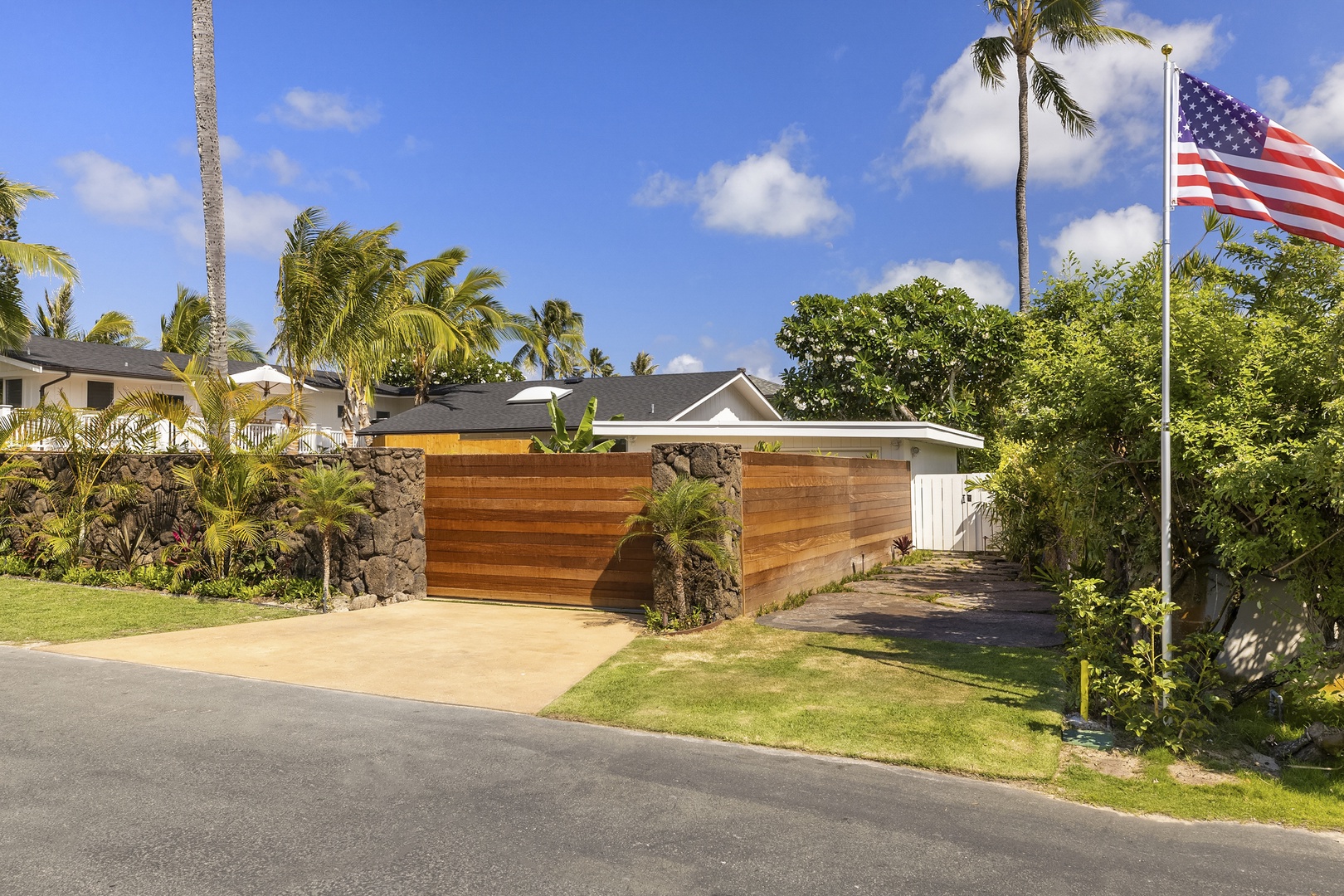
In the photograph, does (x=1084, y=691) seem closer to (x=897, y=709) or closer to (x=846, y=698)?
(x=897, y=709)

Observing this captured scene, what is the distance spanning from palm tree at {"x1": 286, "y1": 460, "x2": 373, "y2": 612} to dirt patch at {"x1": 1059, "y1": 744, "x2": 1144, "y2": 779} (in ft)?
28.4

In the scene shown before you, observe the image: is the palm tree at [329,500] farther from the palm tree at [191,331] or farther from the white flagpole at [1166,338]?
the palm tree at [191,331]

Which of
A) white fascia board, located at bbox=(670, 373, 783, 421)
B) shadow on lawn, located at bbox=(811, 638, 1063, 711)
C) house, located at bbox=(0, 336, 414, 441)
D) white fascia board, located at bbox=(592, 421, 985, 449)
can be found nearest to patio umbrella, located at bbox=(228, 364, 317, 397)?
house, located at bbox=(0, 336, 414, 441)

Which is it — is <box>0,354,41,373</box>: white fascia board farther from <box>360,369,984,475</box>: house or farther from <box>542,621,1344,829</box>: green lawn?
<box>542,621,1344,829</box>: green lawn

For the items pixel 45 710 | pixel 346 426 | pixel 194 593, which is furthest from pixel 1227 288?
pixel 346 426

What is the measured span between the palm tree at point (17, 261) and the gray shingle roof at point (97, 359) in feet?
7.70

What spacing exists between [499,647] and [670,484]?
8.65 ft

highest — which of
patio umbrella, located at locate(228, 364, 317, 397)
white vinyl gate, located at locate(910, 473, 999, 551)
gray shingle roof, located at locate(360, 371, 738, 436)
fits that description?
patio umbrella, located at locate(228, 364, 317, 397)

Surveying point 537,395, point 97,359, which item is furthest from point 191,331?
point 537,395

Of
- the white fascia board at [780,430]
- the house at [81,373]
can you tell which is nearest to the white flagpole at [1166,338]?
the white fascia board at [780,430]

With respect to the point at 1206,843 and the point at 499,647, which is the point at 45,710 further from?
the point at 1206,843

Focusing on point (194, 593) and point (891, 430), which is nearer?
point (194, 593)

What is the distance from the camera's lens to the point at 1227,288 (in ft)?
27.9

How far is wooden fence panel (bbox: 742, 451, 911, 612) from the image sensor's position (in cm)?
1052
